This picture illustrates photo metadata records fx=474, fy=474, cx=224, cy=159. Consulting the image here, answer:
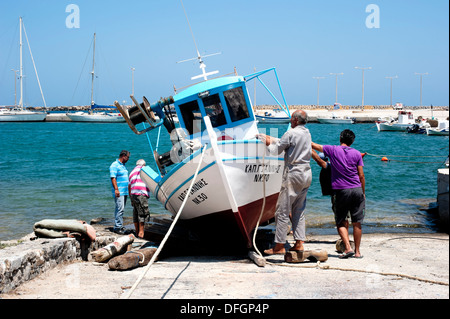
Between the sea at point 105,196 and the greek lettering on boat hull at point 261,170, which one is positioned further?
the sea at point 105,196

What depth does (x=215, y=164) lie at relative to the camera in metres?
7.63

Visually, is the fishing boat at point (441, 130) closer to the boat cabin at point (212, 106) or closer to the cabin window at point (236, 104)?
the cabin window at point (236, 104)

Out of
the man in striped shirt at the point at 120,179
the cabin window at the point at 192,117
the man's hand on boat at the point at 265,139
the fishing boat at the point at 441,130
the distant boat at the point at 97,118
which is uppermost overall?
the cabin window at the point at 192,117

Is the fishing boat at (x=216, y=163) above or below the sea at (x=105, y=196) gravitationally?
above

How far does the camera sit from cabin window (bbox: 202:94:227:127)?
933 centimetres

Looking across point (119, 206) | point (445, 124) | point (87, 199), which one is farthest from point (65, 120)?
point (119, 206)

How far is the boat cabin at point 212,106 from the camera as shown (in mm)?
9289

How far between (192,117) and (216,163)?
2.03 m

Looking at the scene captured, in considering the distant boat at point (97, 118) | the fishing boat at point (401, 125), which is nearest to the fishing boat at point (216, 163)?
the fishing boat at point (401, 125)

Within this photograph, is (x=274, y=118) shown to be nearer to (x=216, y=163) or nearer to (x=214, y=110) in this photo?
(x=214, y=110)

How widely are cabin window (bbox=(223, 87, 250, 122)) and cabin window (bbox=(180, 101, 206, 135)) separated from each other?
2.01ft

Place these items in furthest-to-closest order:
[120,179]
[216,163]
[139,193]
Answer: [120,179] → [139,193] → [216,163]

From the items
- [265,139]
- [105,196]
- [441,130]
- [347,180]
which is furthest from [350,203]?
[441,130]
